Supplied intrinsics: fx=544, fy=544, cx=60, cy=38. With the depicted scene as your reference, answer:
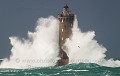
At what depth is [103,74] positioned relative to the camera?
202 feet

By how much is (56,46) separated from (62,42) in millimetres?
1865

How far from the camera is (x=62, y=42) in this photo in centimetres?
8212

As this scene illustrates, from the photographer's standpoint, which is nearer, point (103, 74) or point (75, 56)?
point (103, 74)

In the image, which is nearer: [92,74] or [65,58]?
[92,74]

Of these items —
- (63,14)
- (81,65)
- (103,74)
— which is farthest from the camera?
(63,14)

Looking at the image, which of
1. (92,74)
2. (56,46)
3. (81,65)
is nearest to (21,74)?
(92,74)

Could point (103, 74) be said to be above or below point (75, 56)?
below

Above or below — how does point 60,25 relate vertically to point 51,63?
above

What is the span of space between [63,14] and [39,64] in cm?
863

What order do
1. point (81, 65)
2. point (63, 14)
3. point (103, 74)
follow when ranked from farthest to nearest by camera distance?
point (63, 14) → point (81, 65) → point (103, 74)

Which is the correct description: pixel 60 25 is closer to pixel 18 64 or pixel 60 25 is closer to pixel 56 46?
pixel 56 46

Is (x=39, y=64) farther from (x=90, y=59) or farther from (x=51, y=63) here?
(x=90, y=59)

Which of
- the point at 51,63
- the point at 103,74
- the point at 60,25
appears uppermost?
the point at 60,25

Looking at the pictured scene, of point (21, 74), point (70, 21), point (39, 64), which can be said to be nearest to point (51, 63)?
point (39, 64)
